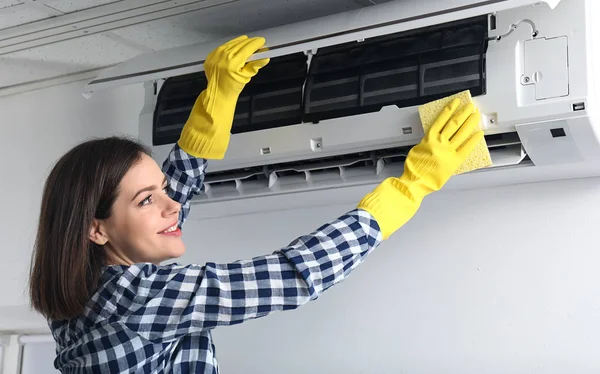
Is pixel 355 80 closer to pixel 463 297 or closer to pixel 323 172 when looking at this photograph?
pixel 323 172

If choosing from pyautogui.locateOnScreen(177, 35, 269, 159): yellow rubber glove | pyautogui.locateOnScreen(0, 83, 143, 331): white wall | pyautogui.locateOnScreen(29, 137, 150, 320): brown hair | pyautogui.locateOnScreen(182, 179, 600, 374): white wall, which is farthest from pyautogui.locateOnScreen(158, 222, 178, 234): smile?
pyautogui.locateOnScreen(0, 83, 143, 331): white wall

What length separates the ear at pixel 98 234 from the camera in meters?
1.37

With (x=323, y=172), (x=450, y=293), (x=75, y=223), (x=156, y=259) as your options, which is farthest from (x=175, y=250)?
(x=450, y=293)

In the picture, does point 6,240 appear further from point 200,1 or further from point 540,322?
point 540,322

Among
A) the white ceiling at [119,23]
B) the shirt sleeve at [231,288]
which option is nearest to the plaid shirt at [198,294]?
the shirt sleeve at [231,288]

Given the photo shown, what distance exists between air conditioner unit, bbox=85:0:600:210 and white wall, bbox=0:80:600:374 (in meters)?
0.11

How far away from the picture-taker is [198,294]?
1215 mm

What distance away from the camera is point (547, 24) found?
1425mm

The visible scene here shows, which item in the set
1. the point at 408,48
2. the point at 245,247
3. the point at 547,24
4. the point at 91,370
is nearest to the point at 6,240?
the point at 245,247

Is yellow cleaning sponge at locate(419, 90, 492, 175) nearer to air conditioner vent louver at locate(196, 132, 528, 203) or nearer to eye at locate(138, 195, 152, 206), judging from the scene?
air conditioner vent louver at locate(196, 132, 528, 203)

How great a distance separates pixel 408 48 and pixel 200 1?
0.54m

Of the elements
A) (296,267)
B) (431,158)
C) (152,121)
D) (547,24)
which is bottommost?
(296,267)

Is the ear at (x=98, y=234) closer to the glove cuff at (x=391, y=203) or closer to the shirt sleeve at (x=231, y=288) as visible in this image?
the shirt sleeve at (x=231, y=288)

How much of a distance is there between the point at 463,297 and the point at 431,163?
528 mm
